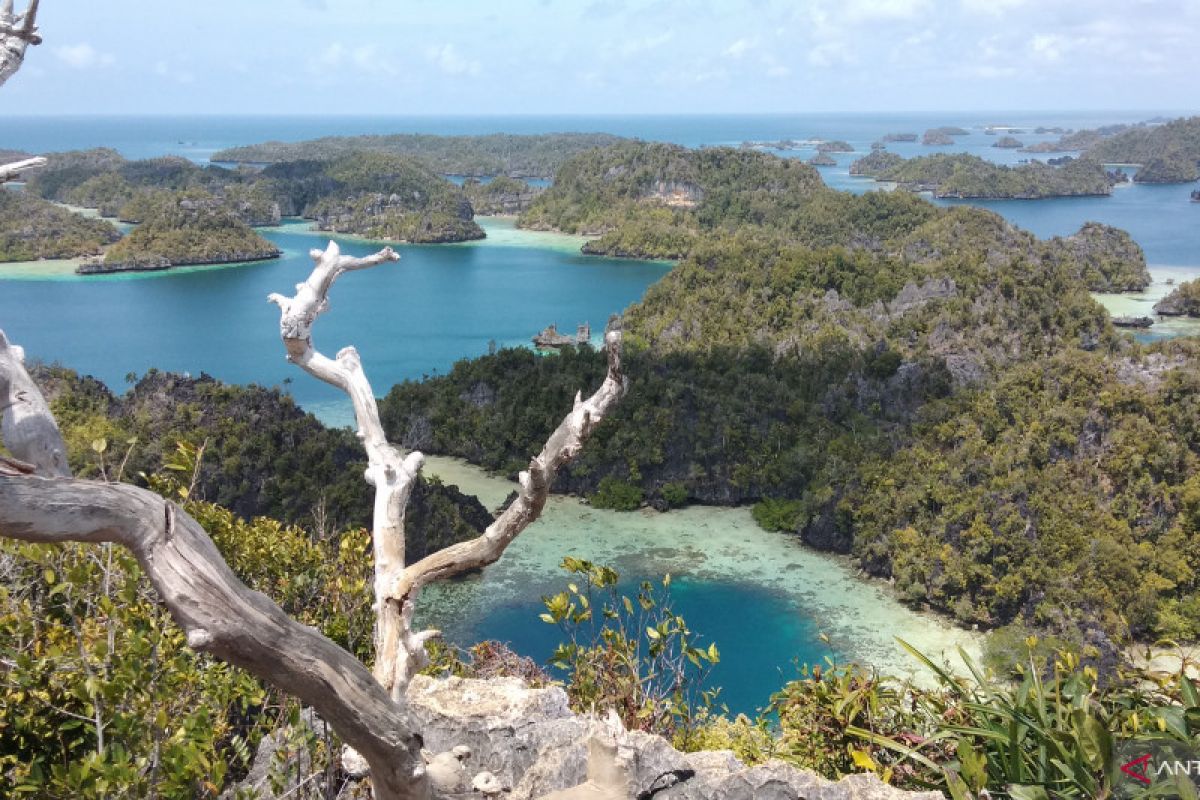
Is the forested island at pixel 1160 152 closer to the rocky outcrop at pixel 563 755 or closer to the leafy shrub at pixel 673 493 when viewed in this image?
the leafy shrub at pixel 673 493

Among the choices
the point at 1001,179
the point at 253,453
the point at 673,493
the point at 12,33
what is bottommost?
the point at 673,493

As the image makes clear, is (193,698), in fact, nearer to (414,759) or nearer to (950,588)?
(414,759)

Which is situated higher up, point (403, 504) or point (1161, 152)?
point (1161, 152)

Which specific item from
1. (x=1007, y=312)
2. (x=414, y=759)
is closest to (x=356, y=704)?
A: (x=414, y=759)

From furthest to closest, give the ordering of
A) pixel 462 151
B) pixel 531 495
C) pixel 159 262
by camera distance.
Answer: pixel 462 151 < pixel 159 262 < pixel 531 495

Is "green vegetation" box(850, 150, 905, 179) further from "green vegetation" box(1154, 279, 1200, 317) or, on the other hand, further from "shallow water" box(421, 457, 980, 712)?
"shallow water" box(421, 457, 980, 712)

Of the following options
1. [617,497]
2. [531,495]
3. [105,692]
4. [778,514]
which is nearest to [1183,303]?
[778,514]

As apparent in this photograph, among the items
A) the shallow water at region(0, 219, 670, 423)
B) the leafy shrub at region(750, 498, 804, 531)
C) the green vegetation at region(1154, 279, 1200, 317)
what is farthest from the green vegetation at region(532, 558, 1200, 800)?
the green vegetation at region(1154, 279, 1200, 317)

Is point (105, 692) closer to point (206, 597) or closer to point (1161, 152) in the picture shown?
point (206, 597)
